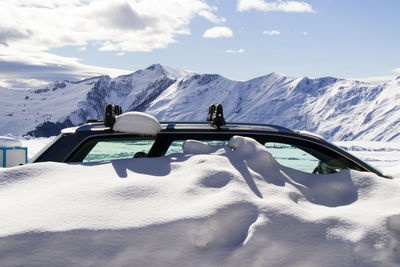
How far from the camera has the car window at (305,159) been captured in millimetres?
3211

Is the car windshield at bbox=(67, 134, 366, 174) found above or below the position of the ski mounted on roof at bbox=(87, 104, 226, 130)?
below

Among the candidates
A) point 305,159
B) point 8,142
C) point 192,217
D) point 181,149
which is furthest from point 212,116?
point 8,142

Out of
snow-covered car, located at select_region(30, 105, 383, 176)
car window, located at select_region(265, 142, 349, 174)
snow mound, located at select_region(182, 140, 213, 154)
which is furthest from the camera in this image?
car window, located at select_region(265, 142, 349, 174)

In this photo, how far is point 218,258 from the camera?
76.9 inches

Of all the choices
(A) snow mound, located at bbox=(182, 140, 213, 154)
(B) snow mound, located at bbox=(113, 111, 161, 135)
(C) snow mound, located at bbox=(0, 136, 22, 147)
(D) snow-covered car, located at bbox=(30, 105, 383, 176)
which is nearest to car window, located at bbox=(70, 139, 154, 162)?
(D) snow-covered car, located at bbox=(30, 105, 383, 176)

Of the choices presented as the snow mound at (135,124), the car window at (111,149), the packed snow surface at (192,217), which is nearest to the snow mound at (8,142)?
the car window at (111,149)

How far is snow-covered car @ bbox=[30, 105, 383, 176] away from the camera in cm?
303

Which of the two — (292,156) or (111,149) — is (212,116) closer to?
(292,156)

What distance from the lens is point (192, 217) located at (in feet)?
6.75

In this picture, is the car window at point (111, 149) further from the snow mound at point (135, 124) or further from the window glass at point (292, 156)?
the window glass at point (292, 156)

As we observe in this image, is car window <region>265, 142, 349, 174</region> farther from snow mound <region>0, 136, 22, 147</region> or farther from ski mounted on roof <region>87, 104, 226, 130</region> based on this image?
snow mound <region>0, 136, 22, 147</region>

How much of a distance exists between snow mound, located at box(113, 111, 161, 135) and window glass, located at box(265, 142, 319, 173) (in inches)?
38.6

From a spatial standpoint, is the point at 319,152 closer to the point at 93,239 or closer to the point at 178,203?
the point at 178,203

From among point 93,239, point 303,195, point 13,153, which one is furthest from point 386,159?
point 93,239
